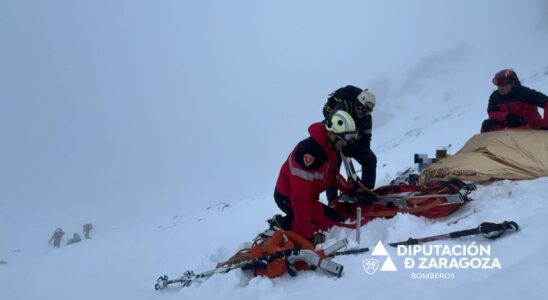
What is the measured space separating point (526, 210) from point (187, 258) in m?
5.00

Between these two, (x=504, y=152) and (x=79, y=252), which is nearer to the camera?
(x=504, y=152)

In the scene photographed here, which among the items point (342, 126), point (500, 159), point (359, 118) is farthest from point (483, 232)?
point (359, 118)

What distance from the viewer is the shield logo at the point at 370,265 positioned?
331cm

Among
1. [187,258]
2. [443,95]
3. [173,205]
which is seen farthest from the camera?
[443,95]

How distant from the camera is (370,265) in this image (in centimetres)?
340

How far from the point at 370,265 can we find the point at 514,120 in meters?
3.79

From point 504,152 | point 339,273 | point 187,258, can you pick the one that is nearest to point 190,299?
point 339,273

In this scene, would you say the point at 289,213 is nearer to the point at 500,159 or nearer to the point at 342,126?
the point at 342,126

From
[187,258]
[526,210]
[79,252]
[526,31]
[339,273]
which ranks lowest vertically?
[339,273]

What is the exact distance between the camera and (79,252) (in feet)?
32.0

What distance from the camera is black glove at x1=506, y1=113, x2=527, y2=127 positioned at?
18.7 feet

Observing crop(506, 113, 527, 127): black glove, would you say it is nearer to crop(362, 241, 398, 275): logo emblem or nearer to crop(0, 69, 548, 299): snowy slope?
crop(0, 69, 548, 299): snowy slope

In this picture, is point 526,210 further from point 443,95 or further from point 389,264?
point 443,95

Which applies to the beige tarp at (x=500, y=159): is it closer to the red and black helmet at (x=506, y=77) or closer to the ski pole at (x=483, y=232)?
the red and black helmet at (x=506, y=77)
